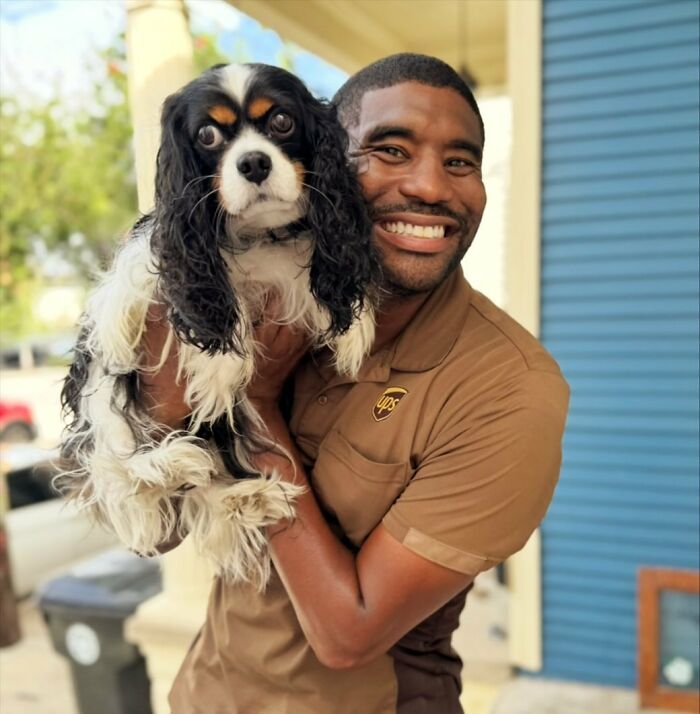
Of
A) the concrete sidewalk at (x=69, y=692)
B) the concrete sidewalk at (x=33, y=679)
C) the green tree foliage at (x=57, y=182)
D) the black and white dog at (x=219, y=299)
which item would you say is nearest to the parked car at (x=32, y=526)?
the concrete sidewalk at (x=69, y=692)

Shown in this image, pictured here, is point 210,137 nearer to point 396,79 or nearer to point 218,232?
point 218,232

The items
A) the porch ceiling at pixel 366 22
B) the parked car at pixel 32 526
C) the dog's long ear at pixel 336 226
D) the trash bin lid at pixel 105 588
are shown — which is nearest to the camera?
the dog's long ear at pixel 336 226

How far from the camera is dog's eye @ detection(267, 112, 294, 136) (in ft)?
4.09

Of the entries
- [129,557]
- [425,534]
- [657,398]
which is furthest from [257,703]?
[657,398]

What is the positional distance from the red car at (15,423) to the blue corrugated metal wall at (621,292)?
6065 mm

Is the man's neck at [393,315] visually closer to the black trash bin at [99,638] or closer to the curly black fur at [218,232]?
the curly black fur at [218,232]

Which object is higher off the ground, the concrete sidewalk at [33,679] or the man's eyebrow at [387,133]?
the man's eyebrow at [387,133]

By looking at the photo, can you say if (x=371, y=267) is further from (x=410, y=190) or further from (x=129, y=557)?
(x=129, y=557)

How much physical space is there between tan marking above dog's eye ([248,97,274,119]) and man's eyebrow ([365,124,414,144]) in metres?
0.24

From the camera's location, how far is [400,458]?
50.9 inches

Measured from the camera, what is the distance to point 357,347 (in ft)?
4.58

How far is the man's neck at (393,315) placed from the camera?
147cm

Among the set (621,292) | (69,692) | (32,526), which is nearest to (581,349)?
(621,292)

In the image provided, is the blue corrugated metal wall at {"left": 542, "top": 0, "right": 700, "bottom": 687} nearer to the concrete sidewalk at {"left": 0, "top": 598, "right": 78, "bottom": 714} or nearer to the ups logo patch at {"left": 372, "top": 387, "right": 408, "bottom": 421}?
the ups logo patch at {"left": 372, "top": 387, "right": 408, "bottom": 421}
